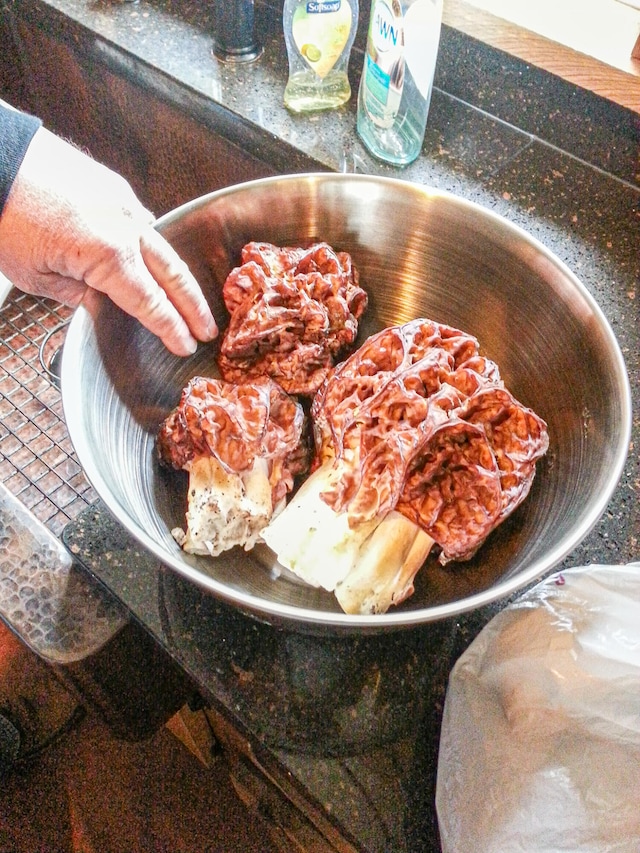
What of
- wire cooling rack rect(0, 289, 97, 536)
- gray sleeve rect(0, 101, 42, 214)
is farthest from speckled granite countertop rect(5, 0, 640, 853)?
gray sleeve rect(0, 101, 42, 214)

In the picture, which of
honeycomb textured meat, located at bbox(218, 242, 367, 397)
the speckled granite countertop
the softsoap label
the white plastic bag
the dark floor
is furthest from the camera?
the dark floor

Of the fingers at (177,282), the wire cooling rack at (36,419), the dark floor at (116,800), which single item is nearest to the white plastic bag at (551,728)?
the fingers at (177,282)

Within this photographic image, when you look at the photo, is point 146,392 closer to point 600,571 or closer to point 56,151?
point 56,151

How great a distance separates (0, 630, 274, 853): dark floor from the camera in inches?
54.1

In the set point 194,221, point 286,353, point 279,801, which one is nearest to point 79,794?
point 279,801

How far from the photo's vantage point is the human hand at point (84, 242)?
2.49ft

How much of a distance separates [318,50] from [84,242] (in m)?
0.68

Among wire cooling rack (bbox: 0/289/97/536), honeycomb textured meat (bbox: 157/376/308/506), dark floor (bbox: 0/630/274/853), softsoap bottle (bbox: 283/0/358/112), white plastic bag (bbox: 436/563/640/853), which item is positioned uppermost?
softsoap bottle (bbox: 283/0/358/112)

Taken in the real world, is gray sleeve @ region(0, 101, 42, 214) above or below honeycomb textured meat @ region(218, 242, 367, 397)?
above

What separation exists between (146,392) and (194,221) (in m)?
0.24

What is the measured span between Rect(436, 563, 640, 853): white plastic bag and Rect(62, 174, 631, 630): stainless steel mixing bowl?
7 cm

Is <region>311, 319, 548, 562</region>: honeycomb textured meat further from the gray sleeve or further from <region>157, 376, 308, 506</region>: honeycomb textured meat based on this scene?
the gray sleeve

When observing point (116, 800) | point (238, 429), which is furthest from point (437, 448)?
point (116, 800)

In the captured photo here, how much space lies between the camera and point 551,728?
66 cm
